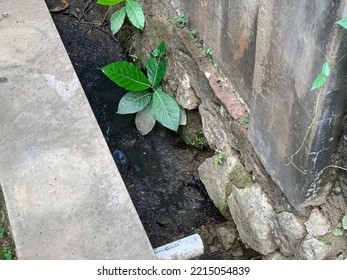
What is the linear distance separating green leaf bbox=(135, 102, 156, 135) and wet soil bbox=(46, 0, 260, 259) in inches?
3.0

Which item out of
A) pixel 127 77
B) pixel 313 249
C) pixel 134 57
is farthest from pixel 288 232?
pixel 134 57

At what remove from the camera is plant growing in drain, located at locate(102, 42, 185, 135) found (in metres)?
3.56

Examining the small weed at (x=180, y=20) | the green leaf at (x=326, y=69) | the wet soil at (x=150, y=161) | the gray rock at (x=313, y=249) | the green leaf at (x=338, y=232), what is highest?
the green leaf at (x=326, y=69)

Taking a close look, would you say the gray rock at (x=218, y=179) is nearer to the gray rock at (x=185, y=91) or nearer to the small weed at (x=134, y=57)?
the gray rock at (x=185, y=91)

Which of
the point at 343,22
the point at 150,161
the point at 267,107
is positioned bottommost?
the point at 150,161

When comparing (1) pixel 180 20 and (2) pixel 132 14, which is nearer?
(1) pixel 180 20

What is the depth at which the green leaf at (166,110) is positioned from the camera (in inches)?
140

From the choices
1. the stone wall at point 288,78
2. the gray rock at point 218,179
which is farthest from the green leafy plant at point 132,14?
the gray rock at point 218,179

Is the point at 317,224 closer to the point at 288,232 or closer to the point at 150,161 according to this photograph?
the point at 288,232

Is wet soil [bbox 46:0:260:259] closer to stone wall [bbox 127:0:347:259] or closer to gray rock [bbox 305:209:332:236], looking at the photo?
stone wall [bbox 127:0:347:259]

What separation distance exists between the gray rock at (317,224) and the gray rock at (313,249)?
0.13 ft

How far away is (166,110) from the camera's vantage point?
3.59m

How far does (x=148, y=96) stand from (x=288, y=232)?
1.33 m

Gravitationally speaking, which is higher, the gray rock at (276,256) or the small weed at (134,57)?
the gray rock at (276,256)
